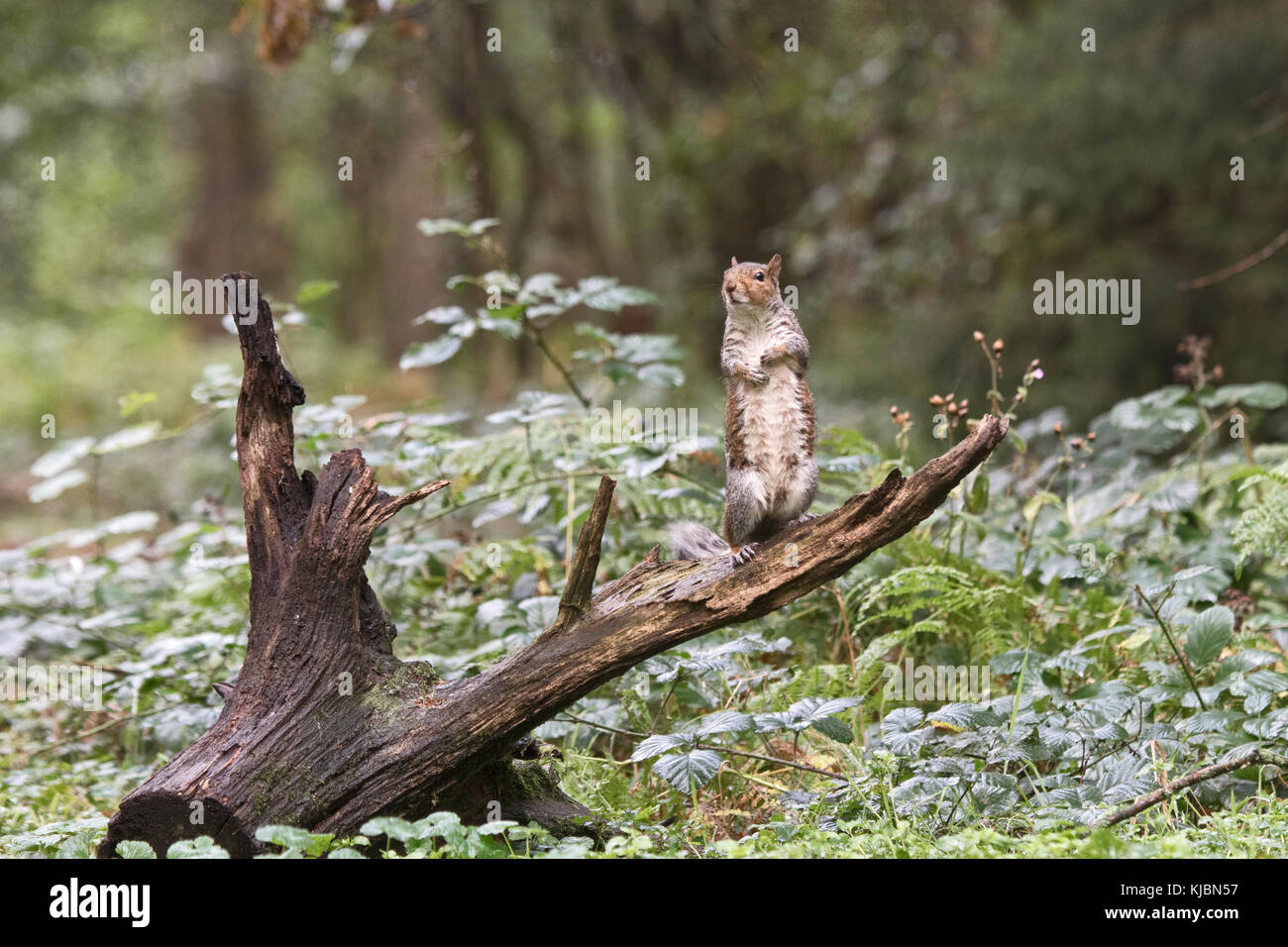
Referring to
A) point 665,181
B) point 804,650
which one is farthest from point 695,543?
point 665,181


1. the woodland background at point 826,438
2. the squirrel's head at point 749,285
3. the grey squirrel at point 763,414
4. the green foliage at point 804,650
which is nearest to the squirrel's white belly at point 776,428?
the grey squirrel at point 763,414

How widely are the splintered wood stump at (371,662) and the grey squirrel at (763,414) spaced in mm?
145

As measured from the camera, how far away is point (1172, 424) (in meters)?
4.78

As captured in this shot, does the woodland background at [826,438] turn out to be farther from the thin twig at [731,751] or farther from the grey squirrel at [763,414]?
the grey squirrel at [763,414]

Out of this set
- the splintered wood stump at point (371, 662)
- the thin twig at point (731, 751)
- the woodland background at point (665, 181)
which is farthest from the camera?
the woodland background at point (665, 181)

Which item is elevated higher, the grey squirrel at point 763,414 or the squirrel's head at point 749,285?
the squirrel's head at point 749,285

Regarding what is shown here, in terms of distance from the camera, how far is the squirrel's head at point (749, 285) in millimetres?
3264

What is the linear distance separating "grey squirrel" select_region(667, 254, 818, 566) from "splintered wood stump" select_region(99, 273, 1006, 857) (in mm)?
145

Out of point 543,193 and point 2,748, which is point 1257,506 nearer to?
point 2,748

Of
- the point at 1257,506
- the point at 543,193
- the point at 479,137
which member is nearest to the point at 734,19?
the point at 543,193

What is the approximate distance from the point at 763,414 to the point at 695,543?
43cm

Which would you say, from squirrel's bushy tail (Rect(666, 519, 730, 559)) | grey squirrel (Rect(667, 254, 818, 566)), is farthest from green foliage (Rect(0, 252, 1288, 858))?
grey squirrel (Rect(667, 254, 818, 566))

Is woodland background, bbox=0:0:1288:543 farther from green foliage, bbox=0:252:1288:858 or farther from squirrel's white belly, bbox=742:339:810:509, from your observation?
green foliage, bbox=0:252:1288:858

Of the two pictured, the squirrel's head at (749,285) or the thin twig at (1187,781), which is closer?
the thin twig at (1187,781)
